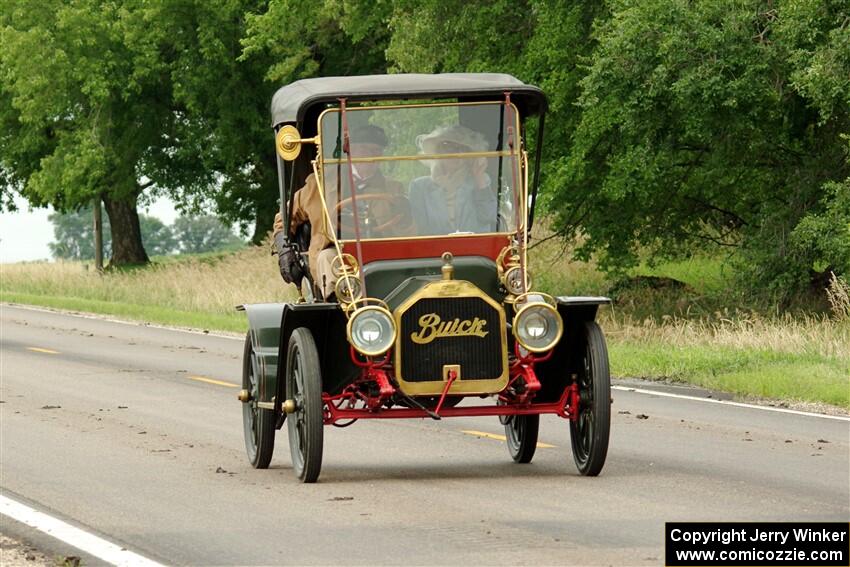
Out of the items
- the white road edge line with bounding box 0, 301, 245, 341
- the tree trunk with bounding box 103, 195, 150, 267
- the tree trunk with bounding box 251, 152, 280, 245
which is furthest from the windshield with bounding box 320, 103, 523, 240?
the tree trunk with bounding box 103, 195, 150, 267

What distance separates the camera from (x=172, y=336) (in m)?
27.3

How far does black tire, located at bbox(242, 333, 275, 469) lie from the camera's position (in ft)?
36.9

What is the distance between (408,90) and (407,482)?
2.55 metres

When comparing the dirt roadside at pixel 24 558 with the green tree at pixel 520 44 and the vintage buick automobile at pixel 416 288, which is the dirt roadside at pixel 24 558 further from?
the green tree at pixel 520 44

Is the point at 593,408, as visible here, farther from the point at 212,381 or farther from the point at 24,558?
the point at 212,381

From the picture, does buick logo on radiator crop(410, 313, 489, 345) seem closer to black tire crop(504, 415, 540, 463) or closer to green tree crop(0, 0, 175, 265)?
black tire crop(504, 415, 540, 463)

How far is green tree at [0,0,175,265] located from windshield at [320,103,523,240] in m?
36.0

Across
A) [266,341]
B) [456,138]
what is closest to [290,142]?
[456,138]

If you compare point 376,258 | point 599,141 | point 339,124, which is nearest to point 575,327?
point 376,258

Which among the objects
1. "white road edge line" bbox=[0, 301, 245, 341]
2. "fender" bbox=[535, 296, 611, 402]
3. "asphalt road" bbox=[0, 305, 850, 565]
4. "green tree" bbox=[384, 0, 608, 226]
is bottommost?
"white road edge line" bbox=[0, 301, 245, 341]

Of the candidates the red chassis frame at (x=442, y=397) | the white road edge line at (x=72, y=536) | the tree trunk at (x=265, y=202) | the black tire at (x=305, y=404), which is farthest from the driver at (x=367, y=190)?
the tree trunk at (x=265, y=202)

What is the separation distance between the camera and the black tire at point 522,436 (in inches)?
450

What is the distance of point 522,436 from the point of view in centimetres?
1154

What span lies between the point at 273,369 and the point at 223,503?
1465 mm
